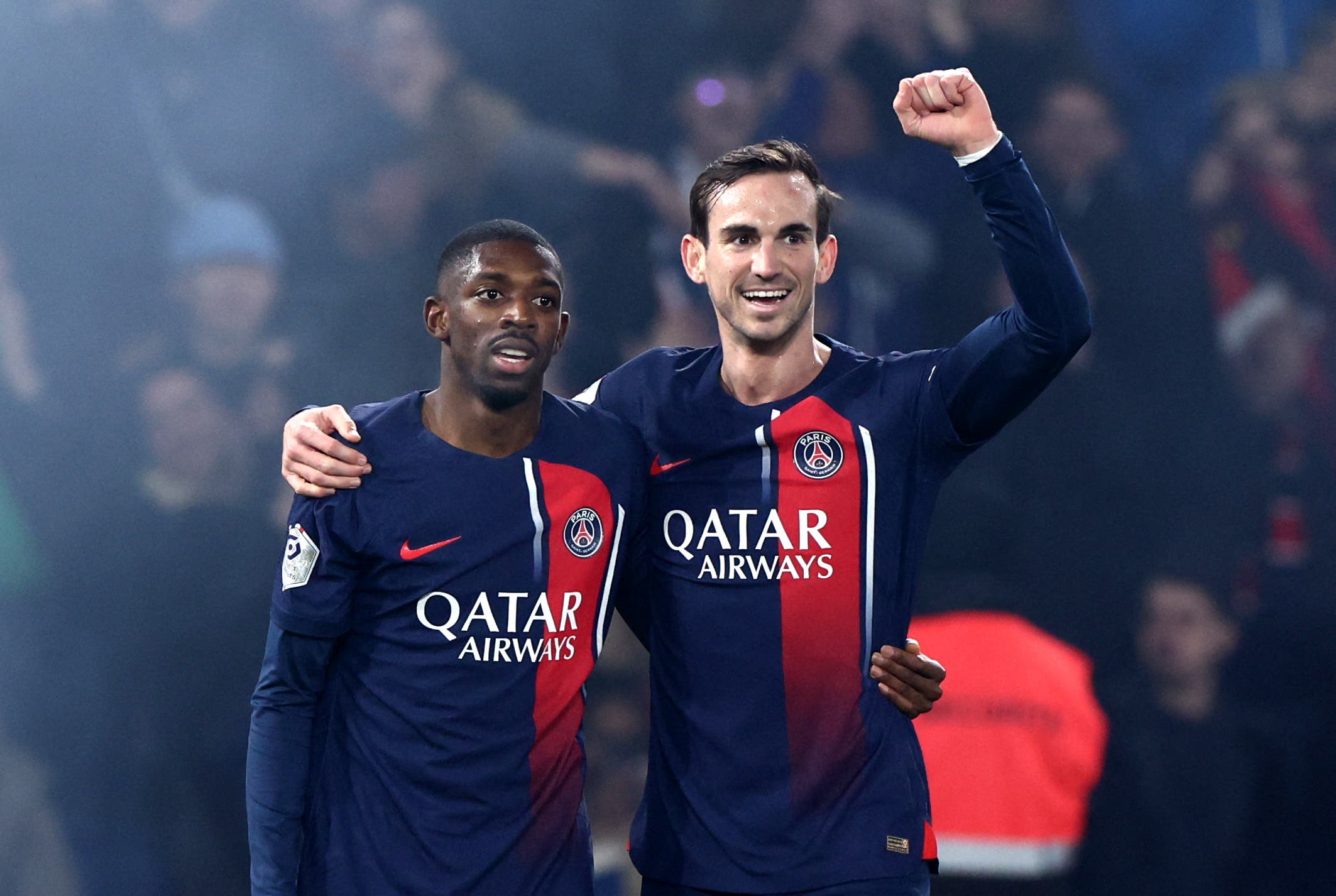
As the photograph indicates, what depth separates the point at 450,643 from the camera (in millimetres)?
1830

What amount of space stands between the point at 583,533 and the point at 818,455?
0.44 meters

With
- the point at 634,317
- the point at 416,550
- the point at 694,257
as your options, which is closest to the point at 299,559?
the point at 416,550

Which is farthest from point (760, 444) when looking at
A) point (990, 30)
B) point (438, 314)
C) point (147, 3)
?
point (147, 3)

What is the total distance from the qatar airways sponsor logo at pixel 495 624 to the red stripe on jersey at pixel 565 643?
14 mm

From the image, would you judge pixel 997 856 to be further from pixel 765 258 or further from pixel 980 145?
pixel 980 145

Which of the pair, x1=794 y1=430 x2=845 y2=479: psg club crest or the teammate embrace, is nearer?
the teammate embrace

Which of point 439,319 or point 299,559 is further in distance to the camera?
point 439,319

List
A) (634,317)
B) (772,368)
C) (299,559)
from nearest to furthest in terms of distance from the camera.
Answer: (299,559) < (772,368) < (634,317)

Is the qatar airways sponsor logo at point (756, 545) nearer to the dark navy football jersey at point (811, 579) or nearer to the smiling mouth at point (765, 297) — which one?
the dark navy football jersey at point (811, 579)

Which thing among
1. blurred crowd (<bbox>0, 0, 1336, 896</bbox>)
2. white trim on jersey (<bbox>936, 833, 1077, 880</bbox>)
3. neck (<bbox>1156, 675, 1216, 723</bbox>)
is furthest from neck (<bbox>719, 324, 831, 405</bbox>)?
neck (<bbox>1156, 675, 1216, 723</bbox>)

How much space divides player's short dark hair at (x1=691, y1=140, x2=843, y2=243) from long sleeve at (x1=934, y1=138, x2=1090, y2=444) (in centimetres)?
33

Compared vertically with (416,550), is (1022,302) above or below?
above

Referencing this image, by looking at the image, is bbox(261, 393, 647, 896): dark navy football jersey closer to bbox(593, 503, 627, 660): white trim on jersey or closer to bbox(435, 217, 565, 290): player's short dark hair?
bbox(593, 503, 627, 660): white trim on jersey

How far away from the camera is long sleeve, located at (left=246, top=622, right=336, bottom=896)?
1.79 meters
